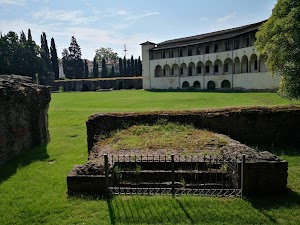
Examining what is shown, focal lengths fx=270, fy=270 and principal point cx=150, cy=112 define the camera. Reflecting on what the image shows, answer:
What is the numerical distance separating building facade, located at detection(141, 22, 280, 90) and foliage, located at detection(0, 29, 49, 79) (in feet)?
81.7

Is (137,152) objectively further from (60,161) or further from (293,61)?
(293,61)

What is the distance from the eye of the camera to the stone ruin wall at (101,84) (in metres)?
62.7

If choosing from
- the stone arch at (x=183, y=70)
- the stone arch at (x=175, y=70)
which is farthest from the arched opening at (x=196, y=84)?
the stone arch at (x=175, y=70)

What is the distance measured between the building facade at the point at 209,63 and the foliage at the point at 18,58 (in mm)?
24915

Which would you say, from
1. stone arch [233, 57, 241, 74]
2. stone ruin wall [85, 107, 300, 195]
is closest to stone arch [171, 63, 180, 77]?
stone arch [233, 57, 241, 74]

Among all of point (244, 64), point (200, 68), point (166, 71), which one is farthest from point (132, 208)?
point (166, 71)

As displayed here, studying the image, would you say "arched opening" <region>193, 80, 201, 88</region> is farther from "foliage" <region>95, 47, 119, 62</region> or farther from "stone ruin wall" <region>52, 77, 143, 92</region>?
"foliage" <region>95, 47, 119, 62</region>

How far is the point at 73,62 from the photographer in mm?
87062

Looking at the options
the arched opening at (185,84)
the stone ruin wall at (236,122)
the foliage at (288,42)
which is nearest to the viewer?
the stone ruin wall at (236,122)

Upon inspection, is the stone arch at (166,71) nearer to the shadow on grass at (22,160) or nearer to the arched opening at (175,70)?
the arched opening at (175,70)

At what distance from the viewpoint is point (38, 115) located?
13.2 metres

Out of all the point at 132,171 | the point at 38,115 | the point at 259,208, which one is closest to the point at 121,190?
the point at 132,171

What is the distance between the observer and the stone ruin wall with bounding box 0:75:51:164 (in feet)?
35.6

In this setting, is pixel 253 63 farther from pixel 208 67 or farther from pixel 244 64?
pixel 208 67
